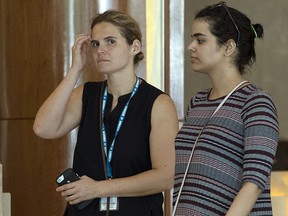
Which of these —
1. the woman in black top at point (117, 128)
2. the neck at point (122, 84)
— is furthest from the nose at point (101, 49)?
the neck at point (122, 84)

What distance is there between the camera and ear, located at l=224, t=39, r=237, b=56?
8.54 ft

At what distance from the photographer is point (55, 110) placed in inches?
126

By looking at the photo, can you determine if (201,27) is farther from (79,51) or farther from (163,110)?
(79,51)

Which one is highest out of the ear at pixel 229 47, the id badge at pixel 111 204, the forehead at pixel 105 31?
the forehead at pixel 105 31

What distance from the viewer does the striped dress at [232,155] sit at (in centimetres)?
239

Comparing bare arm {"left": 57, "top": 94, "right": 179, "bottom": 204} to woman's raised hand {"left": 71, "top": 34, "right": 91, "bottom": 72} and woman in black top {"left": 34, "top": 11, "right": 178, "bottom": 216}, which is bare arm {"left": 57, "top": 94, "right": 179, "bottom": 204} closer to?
woman in black top {"left": 34, "top": 11, "right": 178, "bottom": 216}

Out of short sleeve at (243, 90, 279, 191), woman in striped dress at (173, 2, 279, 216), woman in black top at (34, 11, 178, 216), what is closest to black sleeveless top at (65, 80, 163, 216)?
woman in black top at (34, 11, 178, 216)

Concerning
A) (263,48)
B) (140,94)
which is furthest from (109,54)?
(263,48)

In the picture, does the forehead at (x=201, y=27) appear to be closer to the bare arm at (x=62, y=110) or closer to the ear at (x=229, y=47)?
the ear at (x=229, y=47)

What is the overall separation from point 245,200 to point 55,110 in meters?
1.14

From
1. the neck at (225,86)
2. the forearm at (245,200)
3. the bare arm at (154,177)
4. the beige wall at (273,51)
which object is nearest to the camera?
the forearm at (245,200)

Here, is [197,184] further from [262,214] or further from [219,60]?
[219,60]

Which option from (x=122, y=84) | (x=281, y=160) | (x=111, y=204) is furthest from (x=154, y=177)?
(x=281, y=160)

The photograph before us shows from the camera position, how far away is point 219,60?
8.54ft
